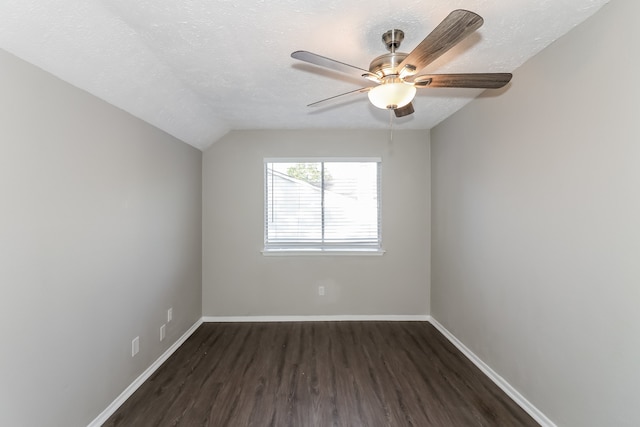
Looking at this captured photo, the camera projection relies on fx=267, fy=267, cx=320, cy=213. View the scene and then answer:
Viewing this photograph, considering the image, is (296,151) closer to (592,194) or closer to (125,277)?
(125,277)

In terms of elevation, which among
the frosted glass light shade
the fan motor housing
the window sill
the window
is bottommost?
the window sill

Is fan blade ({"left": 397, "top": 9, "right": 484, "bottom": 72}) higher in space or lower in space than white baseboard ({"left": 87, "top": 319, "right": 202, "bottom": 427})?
higher

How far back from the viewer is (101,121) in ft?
6.01

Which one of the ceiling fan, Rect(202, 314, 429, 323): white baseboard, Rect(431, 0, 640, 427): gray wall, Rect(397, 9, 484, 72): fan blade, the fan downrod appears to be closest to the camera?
Rect(397, 9, 484, 72): fan blade

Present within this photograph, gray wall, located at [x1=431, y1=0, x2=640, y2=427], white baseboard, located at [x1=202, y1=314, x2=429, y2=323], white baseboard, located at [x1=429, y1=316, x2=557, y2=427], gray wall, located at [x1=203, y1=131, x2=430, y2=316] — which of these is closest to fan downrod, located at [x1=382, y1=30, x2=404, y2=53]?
gray wall, located at [x1=431, y1=0, x2=640, y2=427]

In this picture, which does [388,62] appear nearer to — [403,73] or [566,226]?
[403,73]

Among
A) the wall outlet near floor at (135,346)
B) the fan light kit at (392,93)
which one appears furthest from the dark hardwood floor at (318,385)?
the fan light kit at (392,93)

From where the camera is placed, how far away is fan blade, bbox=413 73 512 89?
4.58 ft

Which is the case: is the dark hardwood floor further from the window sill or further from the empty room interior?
the window sill

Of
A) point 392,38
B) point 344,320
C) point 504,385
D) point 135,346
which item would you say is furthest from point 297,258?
point 392,38

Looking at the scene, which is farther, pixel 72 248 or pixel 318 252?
pixel 318 252

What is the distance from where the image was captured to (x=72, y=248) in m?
1.62

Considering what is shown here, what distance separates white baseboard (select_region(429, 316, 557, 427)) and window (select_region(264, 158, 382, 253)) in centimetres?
135

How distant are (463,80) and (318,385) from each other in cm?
239
